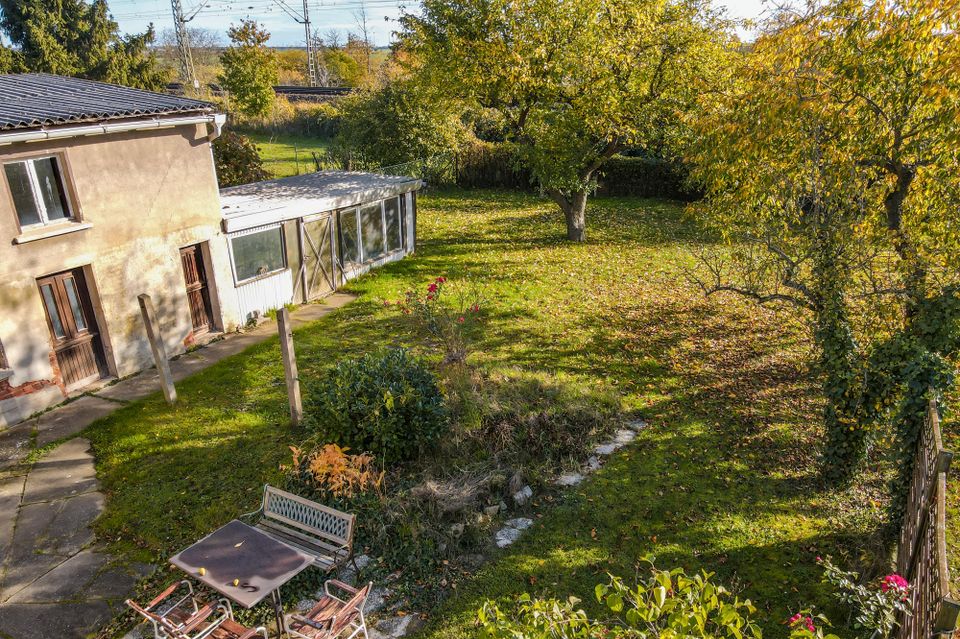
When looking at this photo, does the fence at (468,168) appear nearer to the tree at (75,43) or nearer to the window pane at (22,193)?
the tree at (75,43)

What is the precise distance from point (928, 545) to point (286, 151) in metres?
36.8

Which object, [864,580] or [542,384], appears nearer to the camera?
[864,580]

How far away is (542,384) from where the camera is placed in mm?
9750

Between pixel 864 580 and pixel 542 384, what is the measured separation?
4.95 meters

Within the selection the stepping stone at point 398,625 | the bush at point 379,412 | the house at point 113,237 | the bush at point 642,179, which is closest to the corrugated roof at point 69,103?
the house at point 113,237

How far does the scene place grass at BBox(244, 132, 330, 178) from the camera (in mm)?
29828

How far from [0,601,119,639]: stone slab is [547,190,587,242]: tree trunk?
1663 centimetres

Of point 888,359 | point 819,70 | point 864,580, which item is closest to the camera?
point 864,580

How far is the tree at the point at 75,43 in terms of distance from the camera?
2420cm

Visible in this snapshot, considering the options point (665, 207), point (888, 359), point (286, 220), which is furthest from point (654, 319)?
point (665, 207)

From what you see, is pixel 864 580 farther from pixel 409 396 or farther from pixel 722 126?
pixel 722 126

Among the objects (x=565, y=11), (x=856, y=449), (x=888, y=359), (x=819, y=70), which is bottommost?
(x=856, y=449)

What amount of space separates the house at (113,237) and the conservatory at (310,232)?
5cm

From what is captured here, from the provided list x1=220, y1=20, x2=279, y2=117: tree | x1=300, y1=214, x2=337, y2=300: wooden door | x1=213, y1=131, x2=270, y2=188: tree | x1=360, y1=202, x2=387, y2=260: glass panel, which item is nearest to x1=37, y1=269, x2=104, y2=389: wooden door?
x1=300, y1=214, x2=337, y2=300: wooden door
